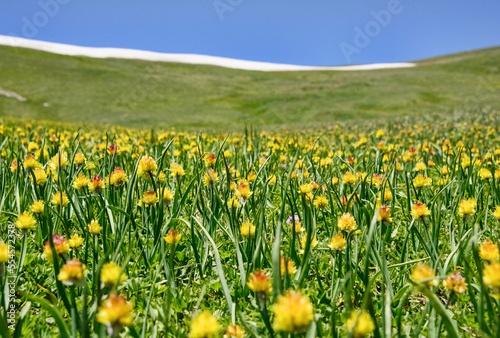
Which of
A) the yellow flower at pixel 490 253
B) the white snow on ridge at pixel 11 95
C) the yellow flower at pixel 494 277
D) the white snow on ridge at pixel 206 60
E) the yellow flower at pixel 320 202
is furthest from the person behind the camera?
the white snow on ridge at pixel 206 60

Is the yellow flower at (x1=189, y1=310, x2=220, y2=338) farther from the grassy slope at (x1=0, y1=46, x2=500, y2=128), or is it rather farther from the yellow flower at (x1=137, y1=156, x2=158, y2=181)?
the grassy slope at (x1=0, y1=46, x2=500, y2=128)

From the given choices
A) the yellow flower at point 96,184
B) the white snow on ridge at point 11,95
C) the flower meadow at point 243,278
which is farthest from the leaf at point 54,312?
the white snow on ridge at point 11,95

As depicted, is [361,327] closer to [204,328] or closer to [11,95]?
[204,328]

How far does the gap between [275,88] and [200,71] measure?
2242 centimetres

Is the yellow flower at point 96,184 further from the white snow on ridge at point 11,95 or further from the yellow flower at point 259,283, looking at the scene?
the white snow on ridge at point 11,95

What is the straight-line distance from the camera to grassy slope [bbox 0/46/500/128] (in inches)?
1217

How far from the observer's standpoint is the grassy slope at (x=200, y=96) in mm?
30922

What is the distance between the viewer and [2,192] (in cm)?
221

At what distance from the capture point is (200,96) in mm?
43000

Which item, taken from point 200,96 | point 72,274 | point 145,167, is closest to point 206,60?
point 200,96

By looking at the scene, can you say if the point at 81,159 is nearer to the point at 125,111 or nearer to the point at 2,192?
the point at 2,192

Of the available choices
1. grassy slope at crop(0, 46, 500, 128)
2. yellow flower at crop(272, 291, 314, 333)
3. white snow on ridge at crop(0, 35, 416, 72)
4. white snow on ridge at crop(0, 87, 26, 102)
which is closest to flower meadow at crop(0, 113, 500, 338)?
yellow flower at crop(272, 291, 314, 333)

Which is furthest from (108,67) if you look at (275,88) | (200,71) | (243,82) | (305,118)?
(305,118)

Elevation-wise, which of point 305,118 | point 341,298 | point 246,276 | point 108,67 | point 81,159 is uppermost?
point 108,67
